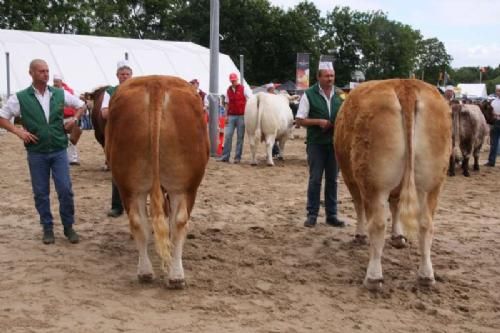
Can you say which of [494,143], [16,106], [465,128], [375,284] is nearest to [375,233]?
[375,284]

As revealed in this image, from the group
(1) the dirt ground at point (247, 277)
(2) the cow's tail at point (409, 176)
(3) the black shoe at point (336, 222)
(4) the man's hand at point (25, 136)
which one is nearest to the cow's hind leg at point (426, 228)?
(1) the dirt ground at point (247, 277)

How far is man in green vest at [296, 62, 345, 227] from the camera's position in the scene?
639 centimetres

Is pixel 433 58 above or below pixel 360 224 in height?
above

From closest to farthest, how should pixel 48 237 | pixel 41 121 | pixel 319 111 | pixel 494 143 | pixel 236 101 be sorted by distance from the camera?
pixel 41 121, pixel 48 237, pixel 319 111, pixel 236 101, pixel 494 143

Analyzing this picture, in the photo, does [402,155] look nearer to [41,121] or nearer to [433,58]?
[41,121]

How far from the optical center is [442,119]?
4395 mm

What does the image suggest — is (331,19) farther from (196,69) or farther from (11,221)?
(11,221)

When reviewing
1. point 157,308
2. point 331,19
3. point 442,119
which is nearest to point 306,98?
point 442,119

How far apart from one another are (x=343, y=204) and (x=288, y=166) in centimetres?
377

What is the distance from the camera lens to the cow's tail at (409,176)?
4238 millimetres

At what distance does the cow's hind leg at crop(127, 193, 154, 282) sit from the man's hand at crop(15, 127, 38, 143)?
59.7 inches

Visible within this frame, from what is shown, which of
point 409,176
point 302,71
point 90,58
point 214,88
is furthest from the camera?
point 302,71

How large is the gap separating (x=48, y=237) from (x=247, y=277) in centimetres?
224

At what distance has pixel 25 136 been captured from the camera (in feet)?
17.4
